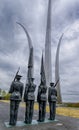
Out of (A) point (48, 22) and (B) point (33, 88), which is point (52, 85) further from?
(A) point (48, 22)

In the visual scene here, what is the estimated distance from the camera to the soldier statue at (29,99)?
26.4 feet

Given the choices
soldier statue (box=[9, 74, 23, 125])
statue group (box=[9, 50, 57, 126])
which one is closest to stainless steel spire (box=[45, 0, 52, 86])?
statue group (box=[9, 50, 57, 126])

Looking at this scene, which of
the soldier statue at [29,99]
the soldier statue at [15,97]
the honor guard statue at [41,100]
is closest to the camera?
the soldier statue at [15,97]

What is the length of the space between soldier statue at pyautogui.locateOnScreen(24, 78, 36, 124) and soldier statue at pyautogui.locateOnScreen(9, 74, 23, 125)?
36cm

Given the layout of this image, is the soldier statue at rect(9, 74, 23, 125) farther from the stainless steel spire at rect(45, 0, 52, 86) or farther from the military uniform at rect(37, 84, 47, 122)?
the stainless steel spire at rect(45, 0, 52, 86)

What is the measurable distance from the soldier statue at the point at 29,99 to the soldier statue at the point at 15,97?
0.36 meters

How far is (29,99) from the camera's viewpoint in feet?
26.4

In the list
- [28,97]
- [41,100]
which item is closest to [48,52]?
[41,100]

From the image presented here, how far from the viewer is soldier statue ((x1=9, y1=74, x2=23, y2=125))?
301 inches

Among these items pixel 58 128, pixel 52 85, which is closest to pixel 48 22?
pixel 52 85

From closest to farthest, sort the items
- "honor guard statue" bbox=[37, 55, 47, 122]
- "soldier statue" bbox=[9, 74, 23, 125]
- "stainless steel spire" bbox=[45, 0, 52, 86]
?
"soldier statue" bbox=[9, 74, 23, 125]
"honor guard statue" bbox=[37, 55, 47, 122]
"stainless steel spire" bbox=[45, 0, 52, 86]

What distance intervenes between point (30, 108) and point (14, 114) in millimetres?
811

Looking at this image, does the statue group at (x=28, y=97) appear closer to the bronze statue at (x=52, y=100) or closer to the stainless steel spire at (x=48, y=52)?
the bronze statue at (x=52, y=100)

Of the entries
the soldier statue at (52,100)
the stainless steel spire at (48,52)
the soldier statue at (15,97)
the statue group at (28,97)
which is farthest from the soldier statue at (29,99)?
the stainless steel spire at (48,52)
